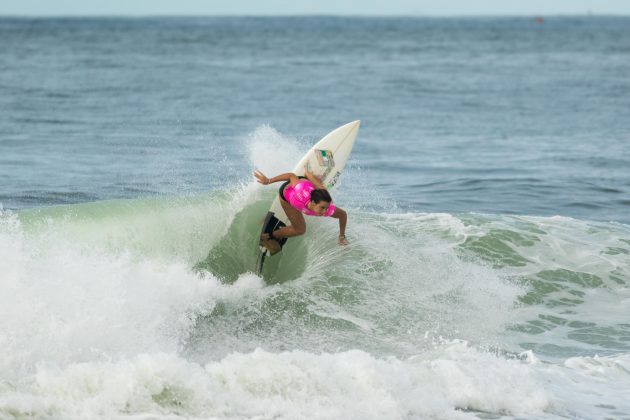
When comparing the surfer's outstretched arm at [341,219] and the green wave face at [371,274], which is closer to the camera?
the green wave face at [371,274]

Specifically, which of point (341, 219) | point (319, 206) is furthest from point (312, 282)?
point (319, 206)

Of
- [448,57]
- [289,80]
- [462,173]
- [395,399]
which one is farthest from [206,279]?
[448,57]

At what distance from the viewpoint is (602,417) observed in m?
7.23

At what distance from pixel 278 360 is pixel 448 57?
55750 mm

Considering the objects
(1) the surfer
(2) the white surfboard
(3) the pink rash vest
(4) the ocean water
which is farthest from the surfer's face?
(4) the ocean water

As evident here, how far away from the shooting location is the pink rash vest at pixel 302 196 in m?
9.61

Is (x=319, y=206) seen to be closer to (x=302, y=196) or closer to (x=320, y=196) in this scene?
(x=320, y=196)

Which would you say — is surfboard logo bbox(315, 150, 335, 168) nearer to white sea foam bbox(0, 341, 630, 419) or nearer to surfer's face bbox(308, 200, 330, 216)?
surfer's face bbox(308, 200, 330, 216)

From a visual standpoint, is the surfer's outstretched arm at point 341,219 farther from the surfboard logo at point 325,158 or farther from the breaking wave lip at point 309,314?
the surfboard logo at point 325,158

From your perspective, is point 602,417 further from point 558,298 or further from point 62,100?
point 62,100

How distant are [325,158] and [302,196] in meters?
1.63

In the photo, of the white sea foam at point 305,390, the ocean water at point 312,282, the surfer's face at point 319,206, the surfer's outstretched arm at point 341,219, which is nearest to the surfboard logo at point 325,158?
the ocean water at point 312,282

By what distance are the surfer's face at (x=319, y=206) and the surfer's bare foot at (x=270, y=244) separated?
41.9 inches

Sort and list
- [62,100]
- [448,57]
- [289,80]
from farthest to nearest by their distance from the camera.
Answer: [448,57] < [289,80] < [62,100]
